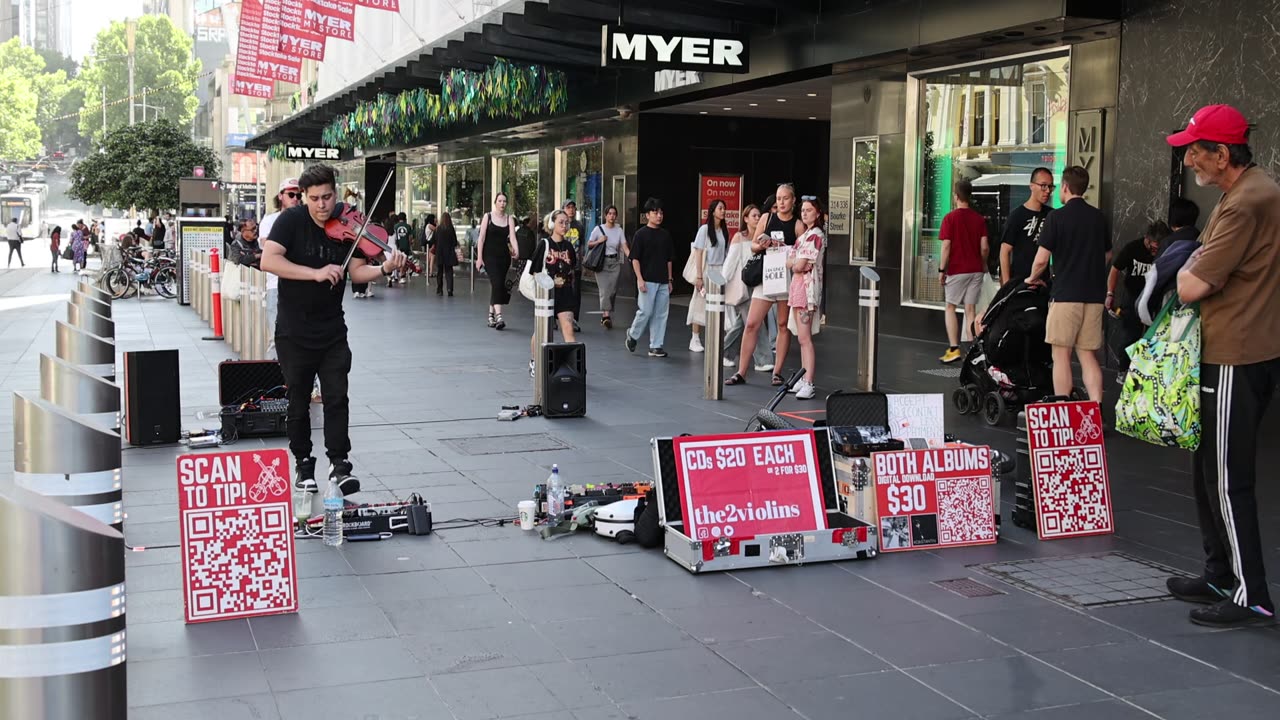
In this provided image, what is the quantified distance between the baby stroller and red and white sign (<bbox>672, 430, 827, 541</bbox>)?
14.1ft

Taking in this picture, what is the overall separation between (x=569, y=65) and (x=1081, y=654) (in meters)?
19.6

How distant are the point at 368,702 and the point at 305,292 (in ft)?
11.2

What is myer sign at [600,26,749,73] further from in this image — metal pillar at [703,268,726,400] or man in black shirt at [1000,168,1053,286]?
man in black shirt at [1000,168,1053,286]

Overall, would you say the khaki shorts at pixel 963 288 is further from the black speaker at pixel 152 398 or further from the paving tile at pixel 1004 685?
the paving tile at pixel 1004 685

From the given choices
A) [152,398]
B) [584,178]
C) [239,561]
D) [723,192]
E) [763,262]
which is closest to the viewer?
[239,561]

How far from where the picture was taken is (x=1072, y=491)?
6688mm

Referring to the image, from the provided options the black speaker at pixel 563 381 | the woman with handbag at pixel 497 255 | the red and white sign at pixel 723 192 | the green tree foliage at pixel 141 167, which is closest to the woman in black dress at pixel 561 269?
the black speaker at pixel 563 381

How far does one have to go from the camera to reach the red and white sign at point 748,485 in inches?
238

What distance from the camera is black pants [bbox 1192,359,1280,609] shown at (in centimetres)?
511

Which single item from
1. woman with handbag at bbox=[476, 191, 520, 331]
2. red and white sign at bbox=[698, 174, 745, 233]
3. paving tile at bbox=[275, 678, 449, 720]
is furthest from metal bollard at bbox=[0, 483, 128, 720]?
red and white sign at bbox=[698, 174, 745, 233]

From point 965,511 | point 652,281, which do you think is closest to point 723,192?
point 652,281

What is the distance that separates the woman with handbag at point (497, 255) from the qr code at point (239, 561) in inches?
534

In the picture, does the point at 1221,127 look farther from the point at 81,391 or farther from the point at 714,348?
the point at 714,348

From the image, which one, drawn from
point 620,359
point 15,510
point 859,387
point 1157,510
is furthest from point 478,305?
point 15,510
